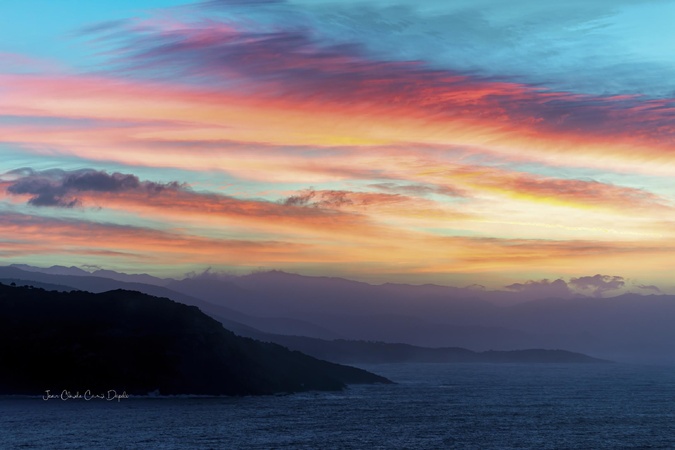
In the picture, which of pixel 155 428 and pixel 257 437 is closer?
pixel 257 437

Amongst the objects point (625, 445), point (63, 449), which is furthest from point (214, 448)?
point (625, 445)

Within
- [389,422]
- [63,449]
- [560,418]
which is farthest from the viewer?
[560,418]

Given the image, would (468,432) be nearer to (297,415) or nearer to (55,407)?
(297,415)

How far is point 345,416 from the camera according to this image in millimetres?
179625

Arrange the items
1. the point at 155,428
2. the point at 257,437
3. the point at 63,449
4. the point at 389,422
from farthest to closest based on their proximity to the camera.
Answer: the point at 389,422 < the point at 155,428 < the point at 257,437 < the point at 63,449

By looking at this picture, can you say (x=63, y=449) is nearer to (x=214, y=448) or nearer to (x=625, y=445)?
(x=214, y=448)

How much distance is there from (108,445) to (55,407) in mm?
65183

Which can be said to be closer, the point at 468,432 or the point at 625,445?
the point at 625,445

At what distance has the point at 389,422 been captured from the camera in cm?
17050

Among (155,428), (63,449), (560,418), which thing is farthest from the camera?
(560,418)

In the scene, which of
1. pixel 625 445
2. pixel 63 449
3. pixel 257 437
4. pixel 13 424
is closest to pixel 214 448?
pixel 257 437

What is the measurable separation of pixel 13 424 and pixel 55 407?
34.6 m

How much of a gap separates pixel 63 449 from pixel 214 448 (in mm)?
23072

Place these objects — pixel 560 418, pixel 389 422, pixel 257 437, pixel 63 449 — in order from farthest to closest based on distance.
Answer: pixel 560 418, pixel 389 422, pixel 257 437, pixel 63 449
